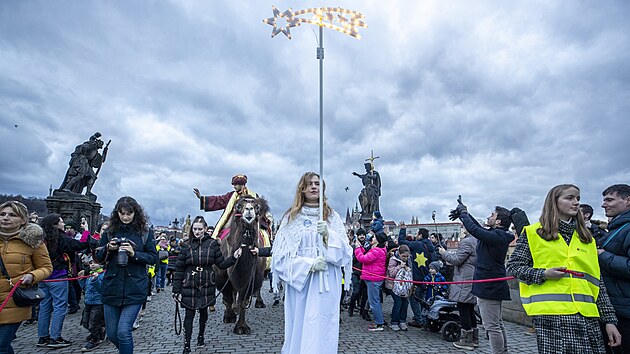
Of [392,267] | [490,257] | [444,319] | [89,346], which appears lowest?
[89,346]

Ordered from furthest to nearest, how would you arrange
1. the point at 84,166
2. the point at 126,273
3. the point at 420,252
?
1. the point at 84,166
2. the point at 420,252
3. the point at 126,273

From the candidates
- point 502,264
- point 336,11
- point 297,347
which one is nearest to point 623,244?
point 502,264

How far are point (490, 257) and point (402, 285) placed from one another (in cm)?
271

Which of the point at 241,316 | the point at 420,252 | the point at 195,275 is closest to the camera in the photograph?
the point at 195,275

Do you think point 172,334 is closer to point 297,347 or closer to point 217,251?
A: point 217,251

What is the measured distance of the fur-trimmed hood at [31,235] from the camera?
155 inches

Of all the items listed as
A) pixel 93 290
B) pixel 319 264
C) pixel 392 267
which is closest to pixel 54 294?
pixel 93 290

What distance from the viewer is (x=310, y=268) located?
12.8 ft

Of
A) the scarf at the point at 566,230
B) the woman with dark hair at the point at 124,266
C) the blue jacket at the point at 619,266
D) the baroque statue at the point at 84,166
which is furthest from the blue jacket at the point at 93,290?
the baroque statue at the point at 84,166

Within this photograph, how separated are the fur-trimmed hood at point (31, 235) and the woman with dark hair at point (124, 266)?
607mm

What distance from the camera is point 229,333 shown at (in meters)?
7.52

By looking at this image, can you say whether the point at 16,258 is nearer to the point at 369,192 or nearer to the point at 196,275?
the point at 196,275

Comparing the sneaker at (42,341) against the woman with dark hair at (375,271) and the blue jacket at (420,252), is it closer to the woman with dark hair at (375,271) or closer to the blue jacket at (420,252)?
the woman with dark hair at (375,271)

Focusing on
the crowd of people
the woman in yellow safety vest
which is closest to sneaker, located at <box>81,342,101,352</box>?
the crowd of people
